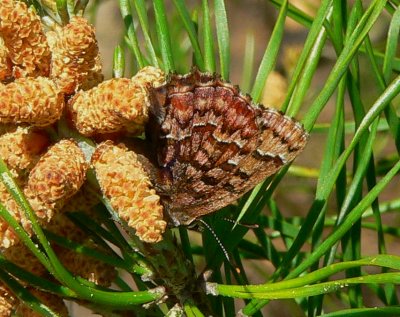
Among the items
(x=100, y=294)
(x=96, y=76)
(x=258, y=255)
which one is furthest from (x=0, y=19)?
(x=258, y=255)

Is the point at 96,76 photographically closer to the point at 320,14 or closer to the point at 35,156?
the point at 35,156

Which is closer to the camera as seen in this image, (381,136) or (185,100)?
(185,100)

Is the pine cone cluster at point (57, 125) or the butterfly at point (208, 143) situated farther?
the butterfly at point (208, 143)

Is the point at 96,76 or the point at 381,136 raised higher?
the point at 381,136

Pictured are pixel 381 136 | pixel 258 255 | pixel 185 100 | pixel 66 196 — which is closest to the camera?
pixel 66 196

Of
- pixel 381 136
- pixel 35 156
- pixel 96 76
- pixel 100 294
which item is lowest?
pixel 100 294

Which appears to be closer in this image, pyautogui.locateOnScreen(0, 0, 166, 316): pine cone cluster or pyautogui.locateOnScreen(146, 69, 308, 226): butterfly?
pyautogui.locateOnScreen(0, 0, 166, 316): pine cone cluster
